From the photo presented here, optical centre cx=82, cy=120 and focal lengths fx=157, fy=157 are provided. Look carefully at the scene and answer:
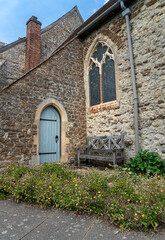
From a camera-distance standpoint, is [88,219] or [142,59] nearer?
[88,219]

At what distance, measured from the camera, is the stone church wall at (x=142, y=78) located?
4.66 metres

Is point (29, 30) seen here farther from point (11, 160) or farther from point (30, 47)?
point (11, 160)

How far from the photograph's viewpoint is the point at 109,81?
6.33m

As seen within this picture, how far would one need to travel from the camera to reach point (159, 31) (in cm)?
482

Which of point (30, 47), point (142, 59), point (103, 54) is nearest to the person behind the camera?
point (142, 59)

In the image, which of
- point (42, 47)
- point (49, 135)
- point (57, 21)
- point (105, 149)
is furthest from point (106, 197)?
point (57, 21)

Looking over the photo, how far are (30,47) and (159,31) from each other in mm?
6455

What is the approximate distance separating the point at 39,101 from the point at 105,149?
2920 millimetres

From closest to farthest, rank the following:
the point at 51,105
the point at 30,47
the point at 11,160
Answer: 1. the point at 11,160
2. the point at 51,105
3. the point at 30,47

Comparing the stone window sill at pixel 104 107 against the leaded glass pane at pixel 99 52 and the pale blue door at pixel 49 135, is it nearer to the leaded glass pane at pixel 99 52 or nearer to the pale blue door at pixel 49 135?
the pale blue door at pixel 49 135

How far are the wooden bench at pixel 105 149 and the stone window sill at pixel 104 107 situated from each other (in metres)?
1.16

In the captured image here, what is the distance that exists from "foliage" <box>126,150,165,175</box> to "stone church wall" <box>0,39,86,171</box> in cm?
273

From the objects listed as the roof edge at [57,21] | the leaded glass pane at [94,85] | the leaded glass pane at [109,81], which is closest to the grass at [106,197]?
the leaded glass pane at [109,81]

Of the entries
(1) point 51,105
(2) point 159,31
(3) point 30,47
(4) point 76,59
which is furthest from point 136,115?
(3) point 30,47
